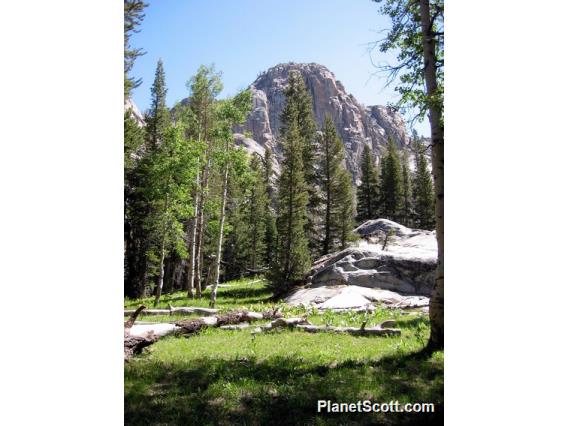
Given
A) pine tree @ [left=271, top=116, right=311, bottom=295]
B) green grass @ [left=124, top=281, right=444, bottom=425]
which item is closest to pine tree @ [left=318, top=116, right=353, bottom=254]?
pine tree @ [left=271, top=116, right=311, bottom=295]

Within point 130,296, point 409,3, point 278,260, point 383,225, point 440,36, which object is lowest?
point 130,296

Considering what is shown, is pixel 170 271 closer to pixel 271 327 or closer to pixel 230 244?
pixel 230 244

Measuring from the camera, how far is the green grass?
6.05 meters

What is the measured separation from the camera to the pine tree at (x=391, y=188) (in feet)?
138

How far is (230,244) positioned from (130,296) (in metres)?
25.0

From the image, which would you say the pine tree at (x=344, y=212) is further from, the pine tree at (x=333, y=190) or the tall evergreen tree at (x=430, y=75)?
the tall evergreen tree at (x=430, y=75)

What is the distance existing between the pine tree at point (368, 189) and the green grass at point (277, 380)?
34569 millimetres

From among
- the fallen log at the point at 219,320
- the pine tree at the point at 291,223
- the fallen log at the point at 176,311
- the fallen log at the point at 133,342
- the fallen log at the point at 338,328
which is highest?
the pine tree at the point at 291,223

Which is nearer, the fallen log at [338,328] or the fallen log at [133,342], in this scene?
the fallen log at [133,342]

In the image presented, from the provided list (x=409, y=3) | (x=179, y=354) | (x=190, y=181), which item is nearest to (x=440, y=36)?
(x=409, y=3)

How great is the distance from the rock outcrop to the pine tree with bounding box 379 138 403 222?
14.8 metres

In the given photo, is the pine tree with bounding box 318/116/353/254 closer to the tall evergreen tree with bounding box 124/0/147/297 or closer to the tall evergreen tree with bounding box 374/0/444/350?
the tall evergreen tree with bounding box 124/0/147/297

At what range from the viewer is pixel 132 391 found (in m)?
6.92

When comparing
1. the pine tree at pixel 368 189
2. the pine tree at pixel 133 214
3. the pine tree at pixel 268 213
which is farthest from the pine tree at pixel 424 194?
the pine tree at pixel 268 213
